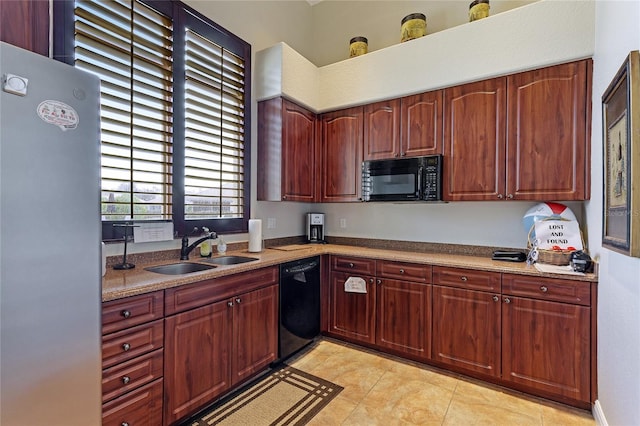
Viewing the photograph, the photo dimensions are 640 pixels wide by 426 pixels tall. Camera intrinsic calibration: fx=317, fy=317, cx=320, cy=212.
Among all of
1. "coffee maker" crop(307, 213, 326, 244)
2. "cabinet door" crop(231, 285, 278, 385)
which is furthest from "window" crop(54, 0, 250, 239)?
"coffee maker" crop(307, 213, 326, 244)

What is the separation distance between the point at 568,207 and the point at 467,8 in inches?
78.9

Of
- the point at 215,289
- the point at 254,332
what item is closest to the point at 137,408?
the point at 215,289

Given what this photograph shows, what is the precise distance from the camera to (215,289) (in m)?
2.02

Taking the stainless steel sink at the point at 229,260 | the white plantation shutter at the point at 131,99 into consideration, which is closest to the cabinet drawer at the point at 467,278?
the stainless steel sink at the point at 229,260

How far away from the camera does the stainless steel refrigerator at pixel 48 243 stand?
42.6 inches

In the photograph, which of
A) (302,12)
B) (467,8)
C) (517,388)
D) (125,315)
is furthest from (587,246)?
(302,12)

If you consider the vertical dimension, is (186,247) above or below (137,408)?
above

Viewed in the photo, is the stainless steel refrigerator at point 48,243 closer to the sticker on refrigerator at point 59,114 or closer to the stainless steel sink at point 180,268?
the sticker on refrigerator at point 59,114

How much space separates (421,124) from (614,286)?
1.79m

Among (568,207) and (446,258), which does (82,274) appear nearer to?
(446,258)

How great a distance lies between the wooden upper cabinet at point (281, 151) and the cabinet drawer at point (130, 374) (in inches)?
66.7

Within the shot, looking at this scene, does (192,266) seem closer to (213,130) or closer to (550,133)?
(213,130)

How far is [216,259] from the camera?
258 cm

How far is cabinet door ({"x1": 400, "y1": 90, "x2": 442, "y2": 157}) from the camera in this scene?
2.76 m
